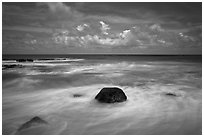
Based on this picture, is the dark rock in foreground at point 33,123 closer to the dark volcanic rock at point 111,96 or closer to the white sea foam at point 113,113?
the white sea foam at point 113,113

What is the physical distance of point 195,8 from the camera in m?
4.48

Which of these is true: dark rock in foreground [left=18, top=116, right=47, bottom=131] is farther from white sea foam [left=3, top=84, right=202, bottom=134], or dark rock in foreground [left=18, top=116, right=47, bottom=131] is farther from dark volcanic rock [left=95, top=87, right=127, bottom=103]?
dark volcanic rock [left=95, top=87, right=127, bottom=103]

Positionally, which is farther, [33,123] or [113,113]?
[113,113]

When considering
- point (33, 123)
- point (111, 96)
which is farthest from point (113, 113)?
point (33, 123)

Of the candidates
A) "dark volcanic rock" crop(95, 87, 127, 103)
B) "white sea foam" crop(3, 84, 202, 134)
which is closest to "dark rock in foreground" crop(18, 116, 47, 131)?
"white sea foam" crop(3, 84, 202, 134)

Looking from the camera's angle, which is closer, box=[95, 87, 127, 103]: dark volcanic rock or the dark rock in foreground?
the dark rock in foreground

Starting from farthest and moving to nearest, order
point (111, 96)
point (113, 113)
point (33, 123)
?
point (111, 96) → point (113, 113) → point (33, 123)

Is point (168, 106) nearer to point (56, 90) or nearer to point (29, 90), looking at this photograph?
point (56, 90)

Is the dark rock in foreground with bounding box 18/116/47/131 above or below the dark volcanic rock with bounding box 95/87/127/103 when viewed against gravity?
below

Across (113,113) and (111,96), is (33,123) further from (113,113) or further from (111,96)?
(111,96)

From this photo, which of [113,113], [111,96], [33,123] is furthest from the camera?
[111,96]

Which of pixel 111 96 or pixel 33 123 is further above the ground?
pixel 111 96

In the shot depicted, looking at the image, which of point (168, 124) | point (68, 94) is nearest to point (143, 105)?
point (168, 124)

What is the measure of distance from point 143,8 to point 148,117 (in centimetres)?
313
